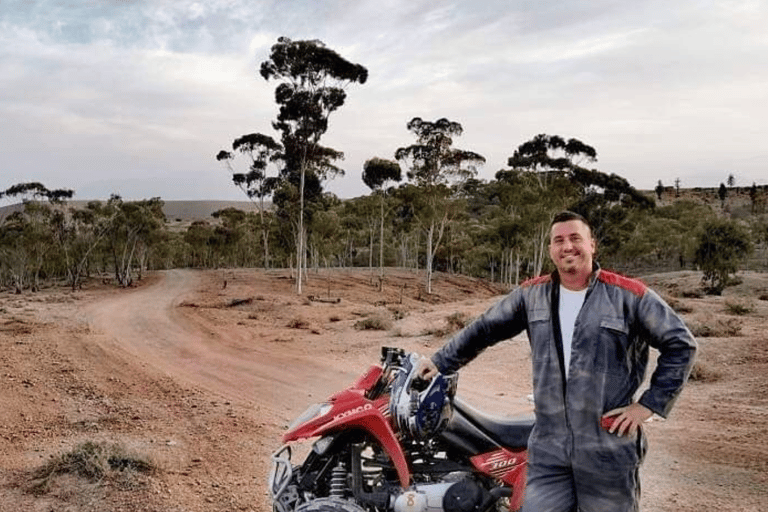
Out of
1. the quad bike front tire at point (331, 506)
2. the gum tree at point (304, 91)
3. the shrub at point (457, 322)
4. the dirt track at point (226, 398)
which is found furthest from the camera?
the gum tree at point (304, 91)

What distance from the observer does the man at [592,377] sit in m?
2.92

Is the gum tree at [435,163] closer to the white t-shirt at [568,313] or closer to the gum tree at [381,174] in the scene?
the gum tree at [381,174]

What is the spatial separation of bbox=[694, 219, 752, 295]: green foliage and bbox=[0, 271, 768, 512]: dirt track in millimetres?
18863

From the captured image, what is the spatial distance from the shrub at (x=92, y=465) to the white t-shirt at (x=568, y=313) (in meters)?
4.99

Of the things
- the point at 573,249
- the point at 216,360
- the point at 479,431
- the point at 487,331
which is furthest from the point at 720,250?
the point at 573,249

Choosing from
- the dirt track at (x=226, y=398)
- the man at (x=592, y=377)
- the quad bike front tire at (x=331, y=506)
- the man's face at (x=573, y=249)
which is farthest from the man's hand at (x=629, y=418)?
the dirt track at (x=226, y=398)

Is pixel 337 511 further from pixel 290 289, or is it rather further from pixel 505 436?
pixel 290 289

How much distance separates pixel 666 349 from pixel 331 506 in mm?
2099

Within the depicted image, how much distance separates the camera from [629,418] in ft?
9.49

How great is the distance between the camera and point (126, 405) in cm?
982

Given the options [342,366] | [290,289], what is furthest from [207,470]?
[290,289]

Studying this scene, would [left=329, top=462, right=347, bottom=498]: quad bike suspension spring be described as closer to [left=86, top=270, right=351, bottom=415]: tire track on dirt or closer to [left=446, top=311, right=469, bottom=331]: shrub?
[left=86, top=270, right=351, bottom=415]: tire track on dirt

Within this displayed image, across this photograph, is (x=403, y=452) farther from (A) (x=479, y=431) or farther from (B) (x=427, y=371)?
(B) (x=427, y=371)

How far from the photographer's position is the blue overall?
292 centimetres
